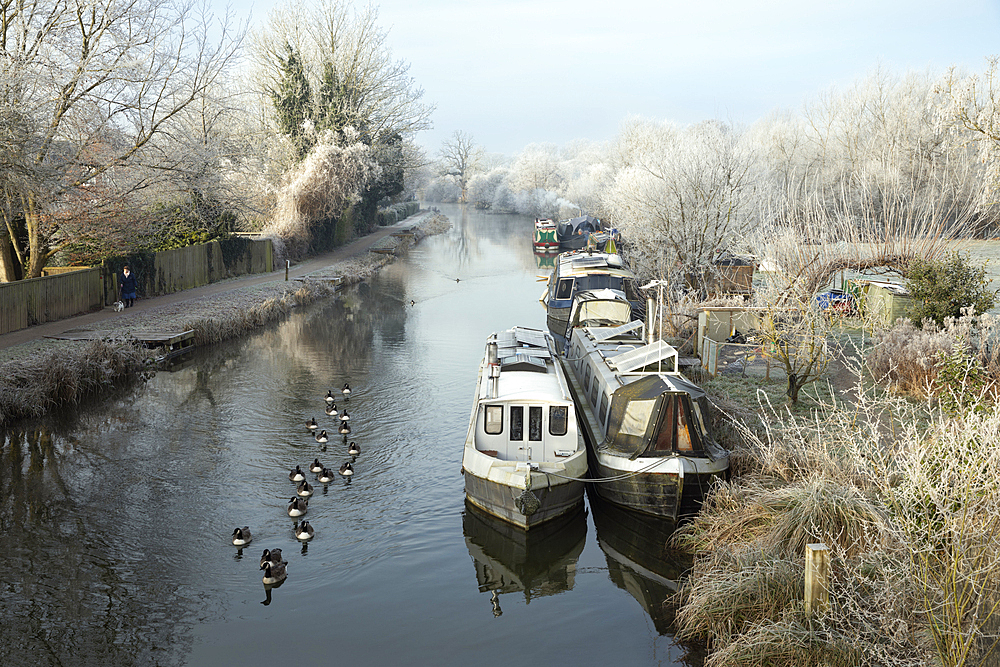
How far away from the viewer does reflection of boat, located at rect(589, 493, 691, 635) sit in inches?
416

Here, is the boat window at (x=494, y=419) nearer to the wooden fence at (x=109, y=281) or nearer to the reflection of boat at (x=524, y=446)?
the reflection of boat at (x=524, y=446)

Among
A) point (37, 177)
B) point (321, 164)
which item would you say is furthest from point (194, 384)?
point (321, 164)

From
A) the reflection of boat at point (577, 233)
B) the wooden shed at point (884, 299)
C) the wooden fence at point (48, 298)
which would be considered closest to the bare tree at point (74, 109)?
the wooden fence at point (48, 298)

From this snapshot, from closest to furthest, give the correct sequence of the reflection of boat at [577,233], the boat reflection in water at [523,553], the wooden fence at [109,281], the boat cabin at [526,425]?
1. the boat reflection in water at [523,553]
2. the boat cabin at [526,425]
3. the wooden fence at [109,281]
4. the reflection of boat at [577,233]

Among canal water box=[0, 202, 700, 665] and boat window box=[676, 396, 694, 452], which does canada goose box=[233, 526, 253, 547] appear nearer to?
canal water box=[0, 202, 700, 665]

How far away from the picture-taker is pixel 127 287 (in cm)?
2484

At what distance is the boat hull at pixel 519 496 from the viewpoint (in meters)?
11.5

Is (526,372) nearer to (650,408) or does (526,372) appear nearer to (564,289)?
(650,408)

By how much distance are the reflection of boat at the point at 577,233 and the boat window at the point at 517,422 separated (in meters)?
37.7

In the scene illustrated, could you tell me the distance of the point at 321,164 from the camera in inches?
1597

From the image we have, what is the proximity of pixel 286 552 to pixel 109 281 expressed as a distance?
684 inches

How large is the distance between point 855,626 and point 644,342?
905 cm

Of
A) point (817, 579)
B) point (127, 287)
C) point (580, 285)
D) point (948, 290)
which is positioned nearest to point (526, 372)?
point (817, 579)

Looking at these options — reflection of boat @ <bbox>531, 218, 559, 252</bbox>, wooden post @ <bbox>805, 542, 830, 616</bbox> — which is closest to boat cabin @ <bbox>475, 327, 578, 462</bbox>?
wooden post @ <bbox>805, 542, 830, 616</bbox>
